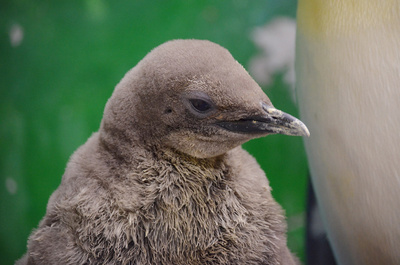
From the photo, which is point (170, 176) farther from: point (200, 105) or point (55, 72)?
point (55, 72)

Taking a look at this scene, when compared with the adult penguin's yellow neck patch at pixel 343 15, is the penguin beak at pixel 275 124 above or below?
below

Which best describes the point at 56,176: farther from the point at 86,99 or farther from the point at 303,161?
the point at 303,161

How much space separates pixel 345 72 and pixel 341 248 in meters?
0.35

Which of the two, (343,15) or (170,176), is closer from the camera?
(170,176)

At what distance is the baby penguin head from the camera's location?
58 centimetres

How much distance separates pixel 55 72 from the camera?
2.91ft

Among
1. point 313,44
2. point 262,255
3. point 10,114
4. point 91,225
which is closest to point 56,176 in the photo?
point 10,114

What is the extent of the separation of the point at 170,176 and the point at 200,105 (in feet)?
0.37

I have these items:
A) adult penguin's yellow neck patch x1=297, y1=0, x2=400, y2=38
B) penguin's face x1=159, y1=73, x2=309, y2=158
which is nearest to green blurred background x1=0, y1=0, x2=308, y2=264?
adult penguin's yellow neck patch x1=297, y1=0, x2=400, y2=38

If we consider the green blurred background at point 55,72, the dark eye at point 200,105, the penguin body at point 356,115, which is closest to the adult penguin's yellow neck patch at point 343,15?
the penguin body at point 356,115

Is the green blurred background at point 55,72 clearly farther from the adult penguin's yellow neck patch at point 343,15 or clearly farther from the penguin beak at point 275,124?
the penguin beak at point 275,124

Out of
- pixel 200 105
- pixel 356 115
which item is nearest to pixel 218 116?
pixel 200 105

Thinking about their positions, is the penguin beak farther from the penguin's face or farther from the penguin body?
the penguin body

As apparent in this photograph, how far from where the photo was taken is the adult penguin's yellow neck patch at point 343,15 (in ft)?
2.36
